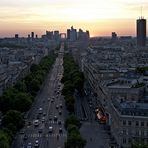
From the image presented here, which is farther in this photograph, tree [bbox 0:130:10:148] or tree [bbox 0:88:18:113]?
tree [bbox 0:88:18:113]

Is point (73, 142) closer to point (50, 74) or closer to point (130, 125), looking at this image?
point (130, 125)

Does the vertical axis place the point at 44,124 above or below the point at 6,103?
below

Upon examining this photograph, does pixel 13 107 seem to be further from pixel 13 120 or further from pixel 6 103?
pixel 13 120

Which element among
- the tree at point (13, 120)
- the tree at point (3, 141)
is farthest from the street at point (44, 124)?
the tree at point (3, 141)

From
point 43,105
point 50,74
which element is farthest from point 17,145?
point 50,74

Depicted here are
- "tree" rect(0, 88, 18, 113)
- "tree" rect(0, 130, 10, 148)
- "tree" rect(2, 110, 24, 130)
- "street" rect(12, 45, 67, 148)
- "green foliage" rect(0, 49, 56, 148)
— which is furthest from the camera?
"tree" rect(0, 88, 18, 113)

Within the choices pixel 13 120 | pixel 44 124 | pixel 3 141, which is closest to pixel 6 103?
pixel 44 124

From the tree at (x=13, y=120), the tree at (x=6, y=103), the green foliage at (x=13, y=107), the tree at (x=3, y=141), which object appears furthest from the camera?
the tree at (x=6, y=103)

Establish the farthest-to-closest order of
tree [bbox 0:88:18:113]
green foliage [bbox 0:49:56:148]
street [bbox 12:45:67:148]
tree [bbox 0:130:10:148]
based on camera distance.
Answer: tree [bbox 0:88:18:113] < street [bbox 12:45:67:148] < green foliage [bbox 0:49:56:148] < tree [bbox 0:130:10:148]

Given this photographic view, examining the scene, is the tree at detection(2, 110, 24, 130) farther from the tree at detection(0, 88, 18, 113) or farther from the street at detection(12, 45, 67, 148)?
the tree at detection(0, 88, 18, 113)

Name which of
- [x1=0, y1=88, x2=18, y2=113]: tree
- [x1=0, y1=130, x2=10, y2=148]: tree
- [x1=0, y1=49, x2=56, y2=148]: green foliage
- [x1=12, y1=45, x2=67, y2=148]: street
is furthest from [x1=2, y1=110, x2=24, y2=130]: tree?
[x1=0, y1=88, x2=18, y2=113]: tree

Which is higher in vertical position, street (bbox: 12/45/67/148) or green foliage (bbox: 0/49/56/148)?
green foliage (bbox: 0/49/56/148)

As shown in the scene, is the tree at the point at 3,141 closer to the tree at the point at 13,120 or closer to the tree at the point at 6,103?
the tree at the point at 13,120
